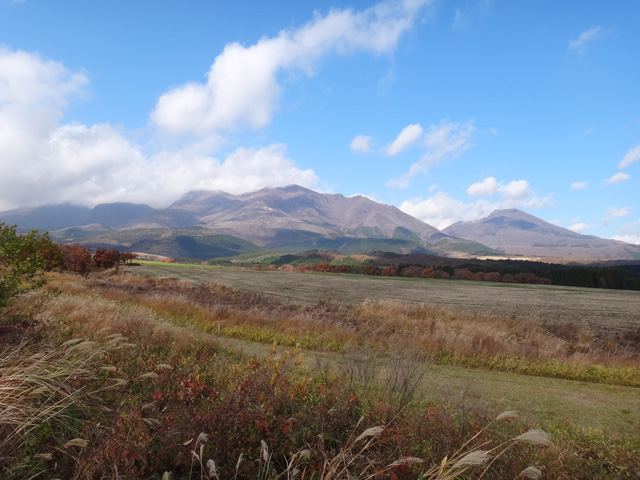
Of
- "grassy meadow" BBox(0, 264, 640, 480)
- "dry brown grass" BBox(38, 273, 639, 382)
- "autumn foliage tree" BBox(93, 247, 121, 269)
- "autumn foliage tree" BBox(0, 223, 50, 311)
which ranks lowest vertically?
"autumn foliage tree" BBox(93, 247, 121, 269)

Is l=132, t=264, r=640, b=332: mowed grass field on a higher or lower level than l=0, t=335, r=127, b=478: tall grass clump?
lower

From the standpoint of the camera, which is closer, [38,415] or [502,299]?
[38,415]

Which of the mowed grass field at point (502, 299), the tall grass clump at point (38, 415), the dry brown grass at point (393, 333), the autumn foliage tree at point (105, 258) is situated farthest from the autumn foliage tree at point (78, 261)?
the tall grass clump at point (38, 415)

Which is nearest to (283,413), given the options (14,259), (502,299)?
(14,259)

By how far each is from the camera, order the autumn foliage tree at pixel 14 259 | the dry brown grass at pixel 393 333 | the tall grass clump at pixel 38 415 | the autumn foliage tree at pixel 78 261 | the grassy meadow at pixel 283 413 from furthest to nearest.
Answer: the autumn foliage tree at pixel 78 261 → the dry brown grass at pixel 393 333 → the autumn foliage tree at pixel 14 259 → the grassy meadow at pixel 283 413 → the tall grass clump at pixel 38 415

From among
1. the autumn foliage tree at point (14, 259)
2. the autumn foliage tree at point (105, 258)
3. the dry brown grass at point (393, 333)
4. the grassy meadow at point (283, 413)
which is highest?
the autumn foliage tree at point (14, 259)

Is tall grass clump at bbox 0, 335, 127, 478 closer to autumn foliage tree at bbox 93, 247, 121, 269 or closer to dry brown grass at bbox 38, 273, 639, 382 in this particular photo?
dry brown grass at bbox 38, 273, 639, 382

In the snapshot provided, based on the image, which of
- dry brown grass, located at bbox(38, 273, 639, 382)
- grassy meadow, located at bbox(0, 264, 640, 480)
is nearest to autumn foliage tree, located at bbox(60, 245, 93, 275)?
dry brown grass, located at bbox(38, 273, 639, 382)

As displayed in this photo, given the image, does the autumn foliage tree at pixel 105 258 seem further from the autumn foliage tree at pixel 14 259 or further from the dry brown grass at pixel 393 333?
the autumn foliage tree at pixel 14 259

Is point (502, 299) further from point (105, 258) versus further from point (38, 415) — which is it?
point (105, 258)

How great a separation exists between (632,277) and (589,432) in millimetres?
119274

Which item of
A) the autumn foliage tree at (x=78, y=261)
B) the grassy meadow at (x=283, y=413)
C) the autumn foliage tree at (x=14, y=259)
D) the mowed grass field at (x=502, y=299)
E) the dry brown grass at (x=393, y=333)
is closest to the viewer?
the grassy meadow at (x=283, y=413)

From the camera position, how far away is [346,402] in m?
5.70

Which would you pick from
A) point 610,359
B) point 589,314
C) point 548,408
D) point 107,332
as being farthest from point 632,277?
point 107,332
